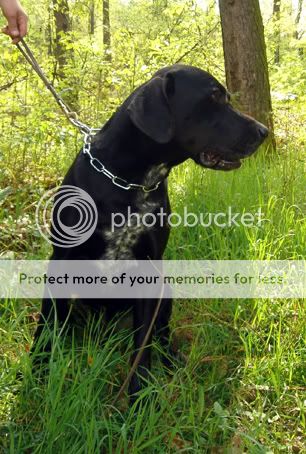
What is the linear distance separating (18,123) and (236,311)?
3.39 metres

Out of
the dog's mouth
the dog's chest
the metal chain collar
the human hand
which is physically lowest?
the dog's chest

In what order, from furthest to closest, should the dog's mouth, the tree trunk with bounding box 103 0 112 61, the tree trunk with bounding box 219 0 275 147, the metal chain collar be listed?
the tree trunk with bounding box 103 0 112 61 < the tree trunk with bounding box 219 0 275 147 < the dog's mouth < the metal chain collar

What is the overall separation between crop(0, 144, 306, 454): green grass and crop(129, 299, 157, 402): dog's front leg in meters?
0.06

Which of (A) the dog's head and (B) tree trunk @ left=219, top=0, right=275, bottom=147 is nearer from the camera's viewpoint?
(A) the dog's head

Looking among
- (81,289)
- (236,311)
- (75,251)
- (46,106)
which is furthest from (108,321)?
(46,106)

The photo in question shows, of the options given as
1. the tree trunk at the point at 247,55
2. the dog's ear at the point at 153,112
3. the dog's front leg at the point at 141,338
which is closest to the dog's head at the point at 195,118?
the dog's ear at the point at 153,112

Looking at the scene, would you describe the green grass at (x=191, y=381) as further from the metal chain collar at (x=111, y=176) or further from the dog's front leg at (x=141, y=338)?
the metal chain collar at (x=111, y=176)

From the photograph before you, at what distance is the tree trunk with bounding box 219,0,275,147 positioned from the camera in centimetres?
485

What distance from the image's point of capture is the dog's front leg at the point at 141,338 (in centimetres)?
203

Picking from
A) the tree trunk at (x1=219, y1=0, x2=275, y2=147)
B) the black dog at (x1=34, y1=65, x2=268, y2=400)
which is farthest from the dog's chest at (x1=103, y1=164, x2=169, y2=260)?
the tree trunk at (x1=219, y1=0, x2=275, y2=147)

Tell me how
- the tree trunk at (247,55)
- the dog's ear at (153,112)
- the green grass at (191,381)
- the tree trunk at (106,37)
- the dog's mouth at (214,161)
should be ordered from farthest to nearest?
the tree trunk at (106,37) < the tree trunk at (247,55) < the dog's mouth at (214,161) < the dog's ear at (153,112) < the green grass at (191,381)

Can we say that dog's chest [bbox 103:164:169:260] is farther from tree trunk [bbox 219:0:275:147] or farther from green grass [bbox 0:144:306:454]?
tree trunk [bbox 219:0:275:147]

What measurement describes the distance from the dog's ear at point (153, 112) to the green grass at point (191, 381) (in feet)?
2.84

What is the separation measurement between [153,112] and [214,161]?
0.51m
